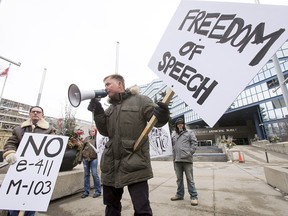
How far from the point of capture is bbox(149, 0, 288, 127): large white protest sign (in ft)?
3.98

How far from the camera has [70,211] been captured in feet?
10.2

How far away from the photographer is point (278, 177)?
4.43 metres

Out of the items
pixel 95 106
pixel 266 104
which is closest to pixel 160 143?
pixel 95 106

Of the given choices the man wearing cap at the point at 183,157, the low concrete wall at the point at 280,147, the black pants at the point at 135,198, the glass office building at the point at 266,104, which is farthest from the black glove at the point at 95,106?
the glass office building at the point at 266,104

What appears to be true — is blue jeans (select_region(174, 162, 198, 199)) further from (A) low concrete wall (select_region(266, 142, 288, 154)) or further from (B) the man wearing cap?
(A) low concrete wall (select_region(266, 142, 288, 154))

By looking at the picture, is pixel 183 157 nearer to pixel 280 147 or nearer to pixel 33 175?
pixel 33 175

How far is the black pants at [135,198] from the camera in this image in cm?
150

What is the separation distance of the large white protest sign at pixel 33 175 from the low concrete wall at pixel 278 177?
4896mm

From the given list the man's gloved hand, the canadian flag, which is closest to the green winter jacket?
the man's gloved hand

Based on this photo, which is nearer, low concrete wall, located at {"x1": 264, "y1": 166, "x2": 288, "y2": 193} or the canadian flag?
low concrete wall, located at {"x1": 264, "y1": 166, "x2": 288, "y2": 193}

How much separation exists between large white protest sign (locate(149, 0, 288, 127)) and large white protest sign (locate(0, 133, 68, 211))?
68.6 inches

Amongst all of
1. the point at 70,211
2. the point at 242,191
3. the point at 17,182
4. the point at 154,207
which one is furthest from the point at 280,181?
the point at 17,182

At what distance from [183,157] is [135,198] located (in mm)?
2319

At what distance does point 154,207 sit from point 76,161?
231 cm
